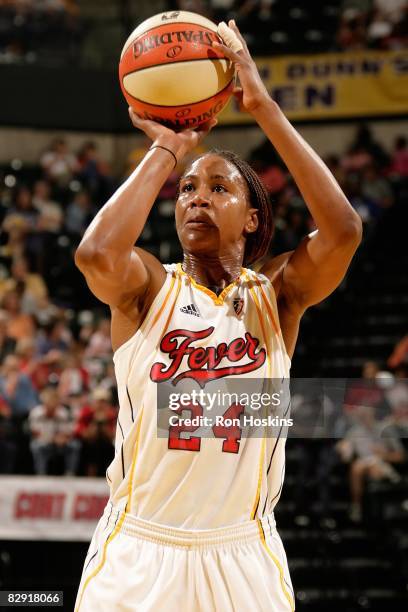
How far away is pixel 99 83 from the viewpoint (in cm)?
1547

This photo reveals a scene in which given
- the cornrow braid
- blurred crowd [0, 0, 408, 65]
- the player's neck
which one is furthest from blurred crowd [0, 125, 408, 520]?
the player's neck

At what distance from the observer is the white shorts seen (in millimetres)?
2943

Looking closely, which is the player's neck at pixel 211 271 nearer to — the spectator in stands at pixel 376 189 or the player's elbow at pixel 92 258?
the player's elbow at pixel 92 258

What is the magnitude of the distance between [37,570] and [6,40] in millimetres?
10022

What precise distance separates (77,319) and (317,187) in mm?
9273

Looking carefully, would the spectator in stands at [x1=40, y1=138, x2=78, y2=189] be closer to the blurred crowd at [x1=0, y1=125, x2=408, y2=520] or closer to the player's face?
the blurred crowd at [x1=0, y1=125, x2=408, y2=520]

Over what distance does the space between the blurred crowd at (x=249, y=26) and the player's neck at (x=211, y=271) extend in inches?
480

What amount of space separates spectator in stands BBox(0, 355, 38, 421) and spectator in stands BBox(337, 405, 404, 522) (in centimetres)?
321

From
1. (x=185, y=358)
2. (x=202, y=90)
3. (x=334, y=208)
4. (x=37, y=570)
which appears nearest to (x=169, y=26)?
(x=202, y=90)

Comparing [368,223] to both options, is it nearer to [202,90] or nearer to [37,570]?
[37,570]

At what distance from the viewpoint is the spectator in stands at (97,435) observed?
854 centimetres

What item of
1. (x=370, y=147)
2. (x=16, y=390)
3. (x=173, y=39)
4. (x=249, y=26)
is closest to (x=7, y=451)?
(x=16, y=390)

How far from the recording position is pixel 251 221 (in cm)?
358

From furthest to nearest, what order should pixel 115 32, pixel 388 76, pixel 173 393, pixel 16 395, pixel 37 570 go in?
pixel 115 32
pixel 388 76
pixel 16 395
pixel 37 570
pixel 173 393
